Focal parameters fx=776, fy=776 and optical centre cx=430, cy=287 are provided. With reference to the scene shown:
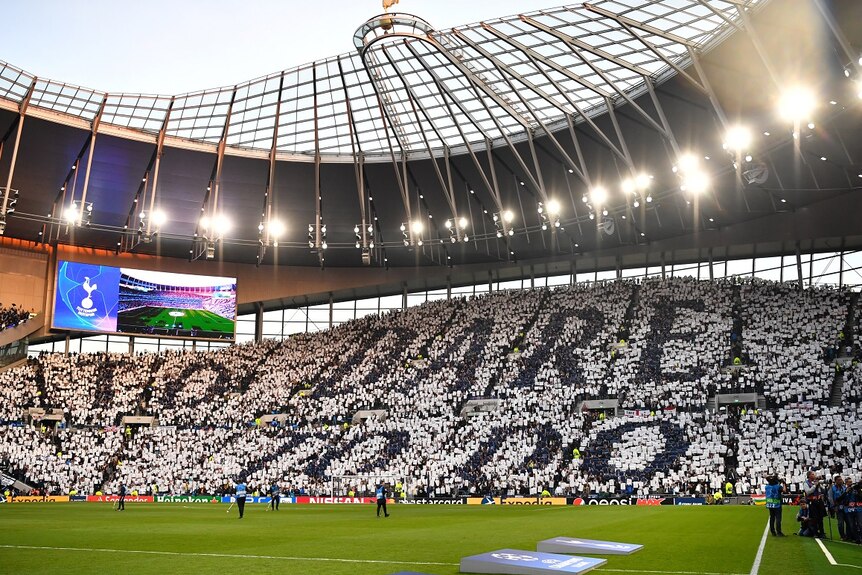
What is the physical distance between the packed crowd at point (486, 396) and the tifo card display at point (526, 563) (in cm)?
2815

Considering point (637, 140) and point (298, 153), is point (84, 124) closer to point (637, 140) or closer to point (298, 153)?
point (298, 153)

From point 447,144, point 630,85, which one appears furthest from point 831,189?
point 447,144

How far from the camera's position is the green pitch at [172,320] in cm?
6291

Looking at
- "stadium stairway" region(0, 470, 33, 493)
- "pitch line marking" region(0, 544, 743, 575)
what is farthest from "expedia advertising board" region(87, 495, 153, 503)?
"pitch line marking" region(0, 544, 743, 575)

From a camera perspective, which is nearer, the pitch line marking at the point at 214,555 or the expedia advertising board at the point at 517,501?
the pitch line marking at the point at 214,555

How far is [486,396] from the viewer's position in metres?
51.8

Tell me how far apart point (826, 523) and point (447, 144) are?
36836 millimetres

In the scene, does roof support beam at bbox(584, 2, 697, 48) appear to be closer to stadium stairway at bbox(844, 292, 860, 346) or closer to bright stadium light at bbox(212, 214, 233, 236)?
stadium stairway at bbox(844, 292, 860, 346)

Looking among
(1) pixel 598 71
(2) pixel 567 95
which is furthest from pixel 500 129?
(1) pixel 598 71

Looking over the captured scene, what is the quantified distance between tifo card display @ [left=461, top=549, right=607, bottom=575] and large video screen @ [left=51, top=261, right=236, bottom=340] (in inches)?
2184

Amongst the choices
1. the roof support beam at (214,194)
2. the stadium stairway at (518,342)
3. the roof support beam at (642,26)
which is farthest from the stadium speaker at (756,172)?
the roof support beam at (214,194)

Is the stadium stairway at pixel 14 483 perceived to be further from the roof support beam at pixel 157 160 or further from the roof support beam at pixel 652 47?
the roof support beam at pixel 652 47

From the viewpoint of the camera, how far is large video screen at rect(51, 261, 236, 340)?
61.1m

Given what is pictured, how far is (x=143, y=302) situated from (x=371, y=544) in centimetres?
5132
